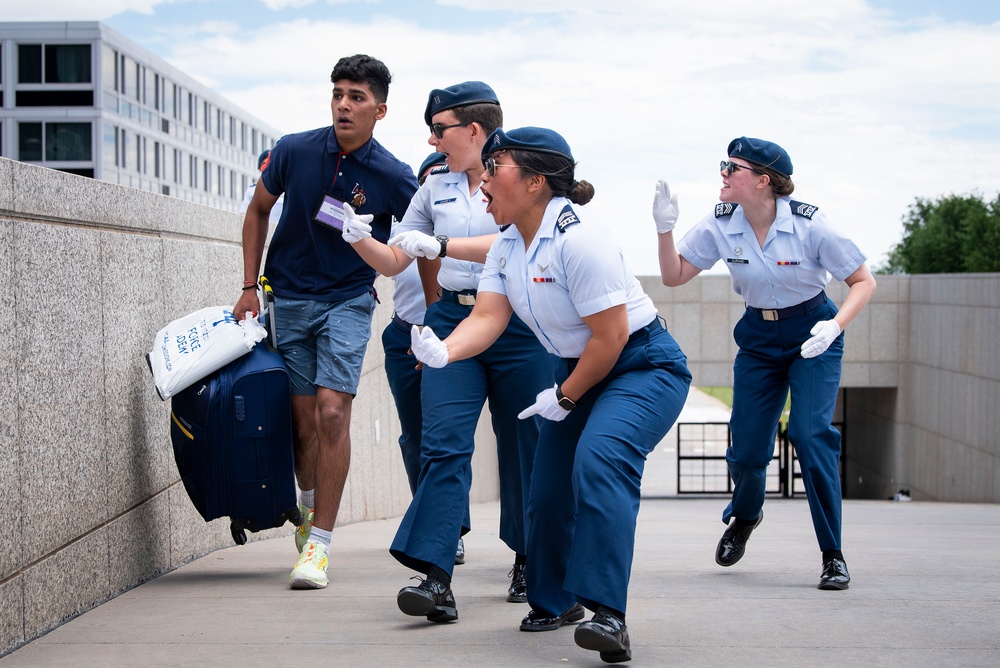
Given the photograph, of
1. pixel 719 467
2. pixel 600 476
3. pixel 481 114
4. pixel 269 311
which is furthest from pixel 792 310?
pixel 719 467

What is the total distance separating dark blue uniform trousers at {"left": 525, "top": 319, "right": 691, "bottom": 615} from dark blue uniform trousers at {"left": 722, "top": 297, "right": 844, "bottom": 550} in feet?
4.18

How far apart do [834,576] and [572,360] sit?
1634mm

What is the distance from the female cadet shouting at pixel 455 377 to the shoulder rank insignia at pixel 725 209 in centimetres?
129

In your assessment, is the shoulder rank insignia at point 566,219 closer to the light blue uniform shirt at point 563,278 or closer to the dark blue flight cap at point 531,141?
the light blue uniform shirt at point 563,278

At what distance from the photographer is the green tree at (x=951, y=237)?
4391 cm

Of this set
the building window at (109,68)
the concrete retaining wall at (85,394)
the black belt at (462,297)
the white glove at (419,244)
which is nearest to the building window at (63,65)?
the building window at (109,68)

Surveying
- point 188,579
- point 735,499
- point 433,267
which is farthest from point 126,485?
point 735,499

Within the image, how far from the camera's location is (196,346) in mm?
4562

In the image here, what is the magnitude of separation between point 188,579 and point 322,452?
76 cm

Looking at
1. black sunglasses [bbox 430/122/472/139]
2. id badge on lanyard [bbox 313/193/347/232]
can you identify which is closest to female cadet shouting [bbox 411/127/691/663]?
black sunglasses [bbox 430/122/472/139]

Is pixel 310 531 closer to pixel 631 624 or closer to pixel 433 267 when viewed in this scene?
pixel 433 267

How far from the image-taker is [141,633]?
378 cm

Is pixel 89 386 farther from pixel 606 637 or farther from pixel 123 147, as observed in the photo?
pixel 123 147

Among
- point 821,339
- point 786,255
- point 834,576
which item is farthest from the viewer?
point 786,255
